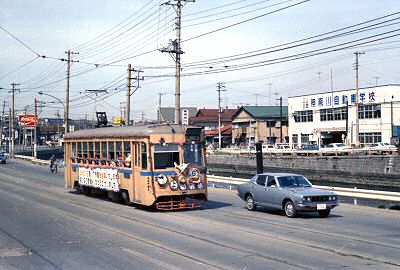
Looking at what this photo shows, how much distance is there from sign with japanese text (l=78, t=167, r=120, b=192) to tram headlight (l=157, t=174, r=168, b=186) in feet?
10.5

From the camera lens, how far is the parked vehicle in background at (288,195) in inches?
714

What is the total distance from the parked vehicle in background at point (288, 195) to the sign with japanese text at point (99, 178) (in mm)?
5132

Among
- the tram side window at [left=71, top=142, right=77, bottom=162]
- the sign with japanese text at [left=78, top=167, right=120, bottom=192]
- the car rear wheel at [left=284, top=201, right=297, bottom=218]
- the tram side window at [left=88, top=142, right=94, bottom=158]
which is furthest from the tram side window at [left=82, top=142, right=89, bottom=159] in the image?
the car rear wheel at [left=284, top=201, right=297, bottom=218]

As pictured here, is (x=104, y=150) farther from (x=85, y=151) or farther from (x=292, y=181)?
(x=292, y=181)

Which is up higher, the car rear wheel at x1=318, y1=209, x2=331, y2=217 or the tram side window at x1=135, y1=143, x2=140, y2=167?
the tram side window at x1=135, y1=143, x2=140, y2=167

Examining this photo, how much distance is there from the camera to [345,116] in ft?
273

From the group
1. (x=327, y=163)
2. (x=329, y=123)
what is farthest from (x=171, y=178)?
(x=329, y=123)

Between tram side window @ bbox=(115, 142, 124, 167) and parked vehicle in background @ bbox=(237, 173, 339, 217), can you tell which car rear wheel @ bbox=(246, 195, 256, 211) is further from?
tram side window @ bbox=(115, 142, 124, 167)

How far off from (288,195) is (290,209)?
1.52 feet

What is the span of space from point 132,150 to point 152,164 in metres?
1.57

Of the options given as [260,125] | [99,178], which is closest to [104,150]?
[99,178]

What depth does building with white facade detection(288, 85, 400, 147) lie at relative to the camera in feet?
246

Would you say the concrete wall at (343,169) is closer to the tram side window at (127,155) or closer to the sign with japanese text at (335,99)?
the sign with japanese text at (335,99)

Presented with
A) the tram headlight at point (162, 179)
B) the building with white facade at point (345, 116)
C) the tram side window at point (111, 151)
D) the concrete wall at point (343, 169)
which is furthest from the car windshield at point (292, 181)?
the building with white facade at point (345, 116)
